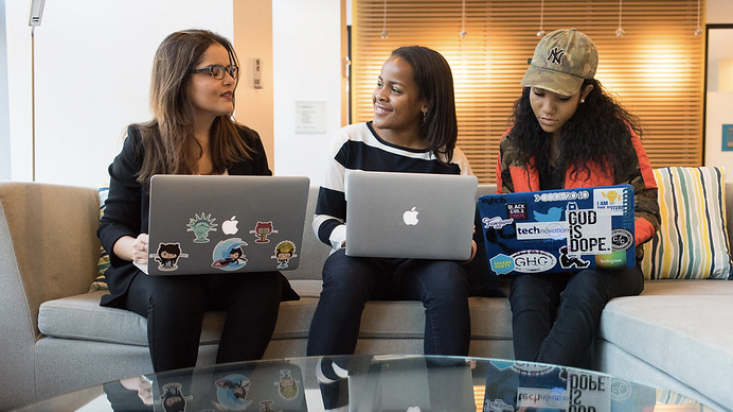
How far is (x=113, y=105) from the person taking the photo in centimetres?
310

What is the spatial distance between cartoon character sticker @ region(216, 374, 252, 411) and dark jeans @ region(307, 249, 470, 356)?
607mm

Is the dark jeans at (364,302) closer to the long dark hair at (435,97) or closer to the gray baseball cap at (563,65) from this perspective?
the long dark hair at (435,97)

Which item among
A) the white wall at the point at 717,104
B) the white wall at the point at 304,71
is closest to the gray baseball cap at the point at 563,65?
the white wall at the point at 304,71

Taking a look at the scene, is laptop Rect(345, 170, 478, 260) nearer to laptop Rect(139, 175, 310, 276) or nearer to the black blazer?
laptop Rect(139, 175, 310, 276)

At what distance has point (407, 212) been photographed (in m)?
1.48

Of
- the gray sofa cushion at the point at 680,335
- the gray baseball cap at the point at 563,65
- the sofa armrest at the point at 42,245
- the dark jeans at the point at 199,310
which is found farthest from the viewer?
the gray baseball cap at the point at 563,65

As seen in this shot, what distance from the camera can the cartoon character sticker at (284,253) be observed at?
1.45 meters

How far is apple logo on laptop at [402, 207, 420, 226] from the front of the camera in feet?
4.86

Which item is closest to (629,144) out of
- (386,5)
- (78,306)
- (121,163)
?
(121,163)

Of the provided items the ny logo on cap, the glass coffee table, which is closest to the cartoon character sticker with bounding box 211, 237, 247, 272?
the glass coffee table

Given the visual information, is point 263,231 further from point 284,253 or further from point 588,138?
point 588,138

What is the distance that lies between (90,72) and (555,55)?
7.29 ft

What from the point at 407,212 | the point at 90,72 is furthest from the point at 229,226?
the point at 90,72

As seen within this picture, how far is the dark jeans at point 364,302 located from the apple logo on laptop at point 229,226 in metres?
0.30
